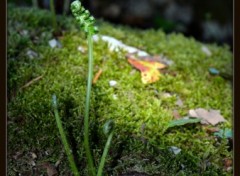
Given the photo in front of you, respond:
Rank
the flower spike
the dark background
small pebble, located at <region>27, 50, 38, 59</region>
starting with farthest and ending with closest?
1. the dark background
2. small pebble, located at <region>27, 50, 38, 59</region>
3. the flower spike

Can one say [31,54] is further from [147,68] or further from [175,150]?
[175,150]

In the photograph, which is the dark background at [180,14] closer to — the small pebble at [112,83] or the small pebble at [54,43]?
the small pebble at [54,43]

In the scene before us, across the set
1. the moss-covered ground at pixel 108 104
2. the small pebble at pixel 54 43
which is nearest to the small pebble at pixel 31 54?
the moss-covered ground at pixel 108 104

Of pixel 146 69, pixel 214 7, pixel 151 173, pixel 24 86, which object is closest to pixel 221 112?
pixel 146 69

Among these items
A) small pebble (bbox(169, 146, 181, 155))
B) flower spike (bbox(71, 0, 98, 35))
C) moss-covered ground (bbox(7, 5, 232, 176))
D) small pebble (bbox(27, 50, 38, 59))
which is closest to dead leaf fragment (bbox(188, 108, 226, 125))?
moss-covered ground (bbox(7, 5, 232, 176))

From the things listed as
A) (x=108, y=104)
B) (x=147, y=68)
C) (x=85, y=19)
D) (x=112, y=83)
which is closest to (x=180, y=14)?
(x=147, y=68)

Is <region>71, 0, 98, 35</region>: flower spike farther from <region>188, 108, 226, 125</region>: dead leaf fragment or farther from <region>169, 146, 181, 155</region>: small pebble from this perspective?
<region>188, 108, 226, 125</region>: dead leaf fragment
